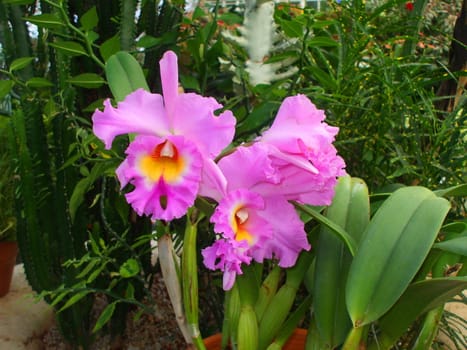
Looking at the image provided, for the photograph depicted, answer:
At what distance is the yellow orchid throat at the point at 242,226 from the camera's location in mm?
602

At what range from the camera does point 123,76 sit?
2.33 ft

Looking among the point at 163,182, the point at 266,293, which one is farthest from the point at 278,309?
the point at 163,182

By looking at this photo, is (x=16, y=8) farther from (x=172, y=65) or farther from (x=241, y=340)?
(x=241, y=340)

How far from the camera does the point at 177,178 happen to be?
566mm

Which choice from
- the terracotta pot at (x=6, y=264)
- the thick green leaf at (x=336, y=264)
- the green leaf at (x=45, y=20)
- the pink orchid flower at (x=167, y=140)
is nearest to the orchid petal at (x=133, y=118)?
the pink orchid flower at (x=167, y=140)

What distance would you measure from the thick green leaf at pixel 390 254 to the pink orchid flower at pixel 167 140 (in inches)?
7.2

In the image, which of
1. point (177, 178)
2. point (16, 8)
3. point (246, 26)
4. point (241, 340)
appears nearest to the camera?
point (177, 178)

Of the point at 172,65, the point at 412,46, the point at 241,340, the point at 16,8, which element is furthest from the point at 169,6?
the point at 241,340

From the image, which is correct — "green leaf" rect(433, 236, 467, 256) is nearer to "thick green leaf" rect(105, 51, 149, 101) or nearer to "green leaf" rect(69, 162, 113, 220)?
"thick green leaf" rect(105, 51, 149, 101)

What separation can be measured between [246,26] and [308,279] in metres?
0.46

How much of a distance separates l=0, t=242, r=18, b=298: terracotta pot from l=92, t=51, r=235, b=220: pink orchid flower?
95cm

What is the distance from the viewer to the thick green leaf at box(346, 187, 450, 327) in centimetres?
59

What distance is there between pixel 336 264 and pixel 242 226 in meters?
0.14

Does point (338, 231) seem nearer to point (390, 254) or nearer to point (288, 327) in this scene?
point (390, 254)
